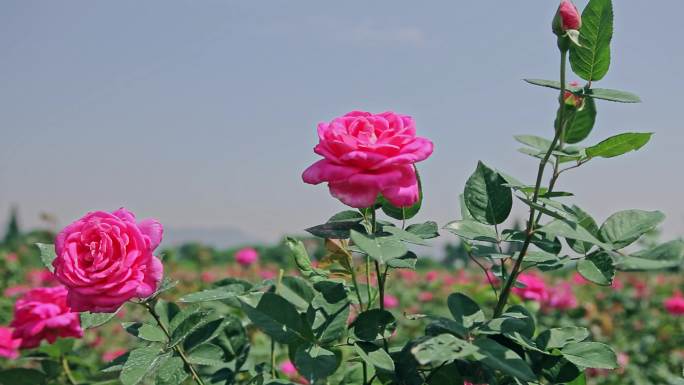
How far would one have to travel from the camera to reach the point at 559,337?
1.08 metres

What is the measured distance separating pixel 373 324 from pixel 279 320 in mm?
127

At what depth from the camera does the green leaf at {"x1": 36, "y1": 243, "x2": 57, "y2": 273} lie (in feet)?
3.95

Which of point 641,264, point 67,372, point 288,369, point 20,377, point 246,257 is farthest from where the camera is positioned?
point 246,257

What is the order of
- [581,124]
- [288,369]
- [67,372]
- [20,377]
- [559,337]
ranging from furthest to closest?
1. [288,369]
2. [67,372]
3. [20,377]
4. [581,124]
5. [559,337]

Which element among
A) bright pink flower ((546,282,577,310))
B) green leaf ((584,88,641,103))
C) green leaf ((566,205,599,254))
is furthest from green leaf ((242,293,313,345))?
bright pink flower ((546,282,577,310))

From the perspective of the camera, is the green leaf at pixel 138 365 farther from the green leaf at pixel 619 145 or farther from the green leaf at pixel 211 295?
the green leaf at pixel 619 145

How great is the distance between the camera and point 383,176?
0.95 meters

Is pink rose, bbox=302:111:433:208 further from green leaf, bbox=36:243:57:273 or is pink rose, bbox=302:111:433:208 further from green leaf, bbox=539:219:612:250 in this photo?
green leaf, bbox=36:243:57:273

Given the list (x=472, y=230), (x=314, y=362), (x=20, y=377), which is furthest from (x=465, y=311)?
(x=20, y=377)

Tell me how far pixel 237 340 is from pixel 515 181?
0.64 m

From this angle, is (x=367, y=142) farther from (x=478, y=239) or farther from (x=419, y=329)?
(x=419, y=329)

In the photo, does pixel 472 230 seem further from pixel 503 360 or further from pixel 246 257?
pixel 246 257

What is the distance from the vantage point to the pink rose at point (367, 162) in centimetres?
95

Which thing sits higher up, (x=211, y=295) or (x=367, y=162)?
(x=367, y=162)
